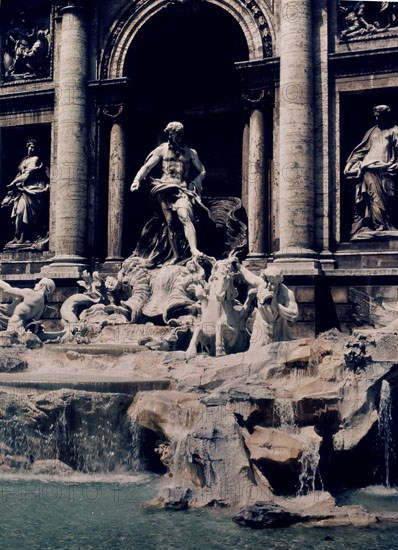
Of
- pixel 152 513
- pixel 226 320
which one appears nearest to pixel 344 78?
pixel 226 320

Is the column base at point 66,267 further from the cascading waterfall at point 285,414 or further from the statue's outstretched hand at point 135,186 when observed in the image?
the cascading waterfall at point 285,414

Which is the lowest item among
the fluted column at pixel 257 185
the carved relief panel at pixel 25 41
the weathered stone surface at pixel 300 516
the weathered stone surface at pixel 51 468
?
the weathered stone surface at pixel 300 516

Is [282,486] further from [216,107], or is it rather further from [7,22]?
[7,22]

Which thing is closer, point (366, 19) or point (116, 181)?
point (366, 19)

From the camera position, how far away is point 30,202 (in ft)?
68.1

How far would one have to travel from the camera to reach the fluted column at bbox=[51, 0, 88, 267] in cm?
1962

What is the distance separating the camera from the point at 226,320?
47.6 feet

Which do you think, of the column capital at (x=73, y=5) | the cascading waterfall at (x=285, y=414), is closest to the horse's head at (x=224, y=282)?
the cascading waterfall at (x=285, y=414)

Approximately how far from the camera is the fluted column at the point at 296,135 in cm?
1742

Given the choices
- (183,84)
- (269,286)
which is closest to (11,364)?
(269,286)

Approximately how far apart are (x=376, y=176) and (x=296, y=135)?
6.45ft

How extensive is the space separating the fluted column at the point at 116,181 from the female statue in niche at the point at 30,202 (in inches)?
77.8

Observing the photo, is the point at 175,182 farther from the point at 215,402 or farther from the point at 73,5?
the point at 215,402

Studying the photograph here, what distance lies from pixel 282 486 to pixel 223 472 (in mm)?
1028
